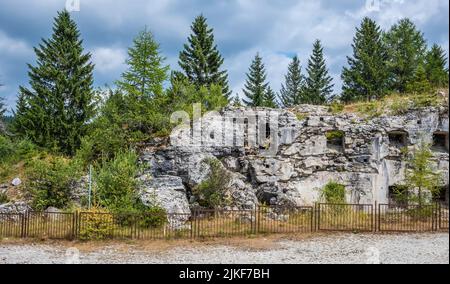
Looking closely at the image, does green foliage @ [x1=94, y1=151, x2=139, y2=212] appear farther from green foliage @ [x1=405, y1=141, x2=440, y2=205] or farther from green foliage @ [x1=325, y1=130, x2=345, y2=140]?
green foliage @ [x1=405, y1=141, x2=440, y2=205]

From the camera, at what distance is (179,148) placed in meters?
22.0

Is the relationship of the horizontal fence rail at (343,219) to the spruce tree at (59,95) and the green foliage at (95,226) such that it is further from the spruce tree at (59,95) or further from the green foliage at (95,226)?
the spruce tree at (59,95)

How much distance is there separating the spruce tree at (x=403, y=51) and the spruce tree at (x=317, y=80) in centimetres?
789

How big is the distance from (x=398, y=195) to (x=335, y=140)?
4895 millimetres

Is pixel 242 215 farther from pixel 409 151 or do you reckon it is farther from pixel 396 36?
pixel 396 36

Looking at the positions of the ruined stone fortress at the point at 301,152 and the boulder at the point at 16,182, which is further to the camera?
the boulder at the point at 16,182

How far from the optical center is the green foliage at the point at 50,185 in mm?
19781

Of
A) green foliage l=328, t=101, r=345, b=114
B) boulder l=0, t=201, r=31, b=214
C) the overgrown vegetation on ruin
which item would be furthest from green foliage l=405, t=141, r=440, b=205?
boulder l=0, t=201, r=31, b=214

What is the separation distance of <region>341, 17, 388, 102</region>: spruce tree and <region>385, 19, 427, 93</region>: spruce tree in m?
0.97

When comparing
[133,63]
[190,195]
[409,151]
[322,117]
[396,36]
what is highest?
[396,36]

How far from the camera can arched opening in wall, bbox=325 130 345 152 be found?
23.5 meters

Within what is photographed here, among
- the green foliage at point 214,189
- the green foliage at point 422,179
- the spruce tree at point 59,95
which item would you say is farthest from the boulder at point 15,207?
the green foliage at point 422,179
